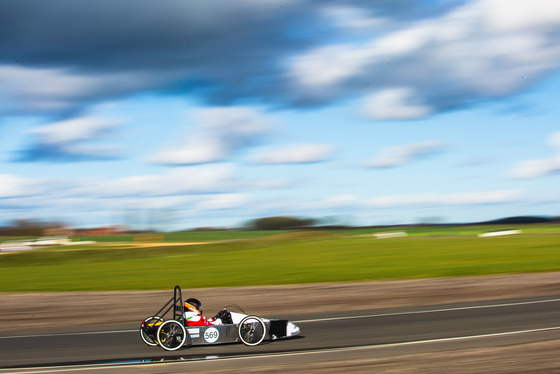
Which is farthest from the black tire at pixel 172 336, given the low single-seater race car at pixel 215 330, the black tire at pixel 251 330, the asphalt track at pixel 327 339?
the black tire at pixel 251 330

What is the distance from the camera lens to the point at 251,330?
35.4 ft

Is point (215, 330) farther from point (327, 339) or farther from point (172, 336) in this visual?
point (327, 339)

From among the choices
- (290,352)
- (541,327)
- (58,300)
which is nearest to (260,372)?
(290,352)

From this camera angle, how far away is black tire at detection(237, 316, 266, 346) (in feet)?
35.1

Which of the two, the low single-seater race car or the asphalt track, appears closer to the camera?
the asphalt track

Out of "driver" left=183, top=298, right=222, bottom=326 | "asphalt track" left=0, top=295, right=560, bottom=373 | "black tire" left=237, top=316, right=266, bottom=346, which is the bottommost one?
"asphalt track" left=0, top=295, right=560, bottom=373

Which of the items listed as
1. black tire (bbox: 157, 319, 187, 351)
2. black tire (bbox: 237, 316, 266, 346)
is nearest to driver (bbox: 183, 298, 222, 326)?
black tire (bbox: 157, 319, 187, 351)

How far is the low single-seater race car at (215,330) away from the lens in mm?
10461

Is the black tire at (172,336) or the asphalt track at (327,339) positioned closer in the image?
the asphalt track at (327,339)

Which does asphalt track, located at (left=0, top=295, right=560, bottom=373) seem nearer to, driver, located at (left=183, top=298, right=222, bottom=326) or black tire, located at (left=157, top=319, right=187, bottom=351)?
black tire, located at (left=157, top=319, right=187, bottom=351)

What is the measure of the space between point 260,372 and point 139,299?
1443cm

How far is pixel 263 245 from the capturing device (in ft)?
236

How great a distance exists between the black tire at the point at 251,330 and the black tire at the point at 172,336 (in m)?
1.03

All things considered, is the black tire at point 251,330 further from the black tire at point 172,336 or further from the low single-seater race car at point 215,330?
the black tire at point 172,336
